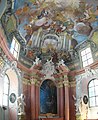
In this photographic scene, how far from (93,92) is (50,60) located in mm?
4052

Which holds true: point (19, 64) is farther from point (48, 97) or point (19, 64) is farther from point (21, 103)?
point (48, 97)

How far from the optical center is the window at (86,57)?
17.6 m

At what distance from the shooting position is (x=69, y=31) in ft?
57.7

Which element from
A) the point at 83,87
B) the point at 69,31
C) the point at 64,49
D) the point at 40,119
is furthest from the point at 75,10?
the point at 40,119

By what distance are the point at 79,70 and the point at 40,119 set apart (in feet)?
15.0

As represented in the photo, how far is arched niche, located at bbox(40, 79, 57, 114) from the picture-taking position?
1751 cm

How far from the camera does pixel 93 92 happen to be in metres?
17.2

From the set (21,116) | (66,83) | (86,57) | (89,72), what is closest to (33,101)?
(21,116)

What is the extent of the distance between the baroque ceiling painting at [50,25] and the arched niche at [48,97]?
6.32ft

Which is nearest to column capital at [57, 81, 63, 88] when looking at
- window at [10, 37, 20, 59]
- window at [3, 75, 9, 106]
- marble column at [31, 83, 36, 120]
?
marble column at [31, 83, 36, 120]

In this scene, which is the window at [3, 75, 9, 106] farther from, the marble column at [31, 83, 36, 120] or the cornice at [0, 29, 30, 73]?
the marble column at [31, 83, 36, 120]

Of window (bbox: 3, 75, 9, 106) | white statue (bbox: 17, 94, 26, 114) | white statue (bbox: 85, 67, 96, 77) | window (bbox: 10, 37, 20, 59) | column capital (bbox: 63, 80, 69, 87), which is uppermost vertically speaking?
window (bbox: 10, 37, 20, 59)

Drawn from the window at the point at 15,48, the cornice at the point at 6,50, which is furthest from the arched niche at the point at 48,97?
the window at the point at 15,48

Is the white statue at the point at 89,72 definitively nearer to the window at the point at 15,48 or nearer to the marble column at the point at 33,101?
the marble column at the point at 33,101
